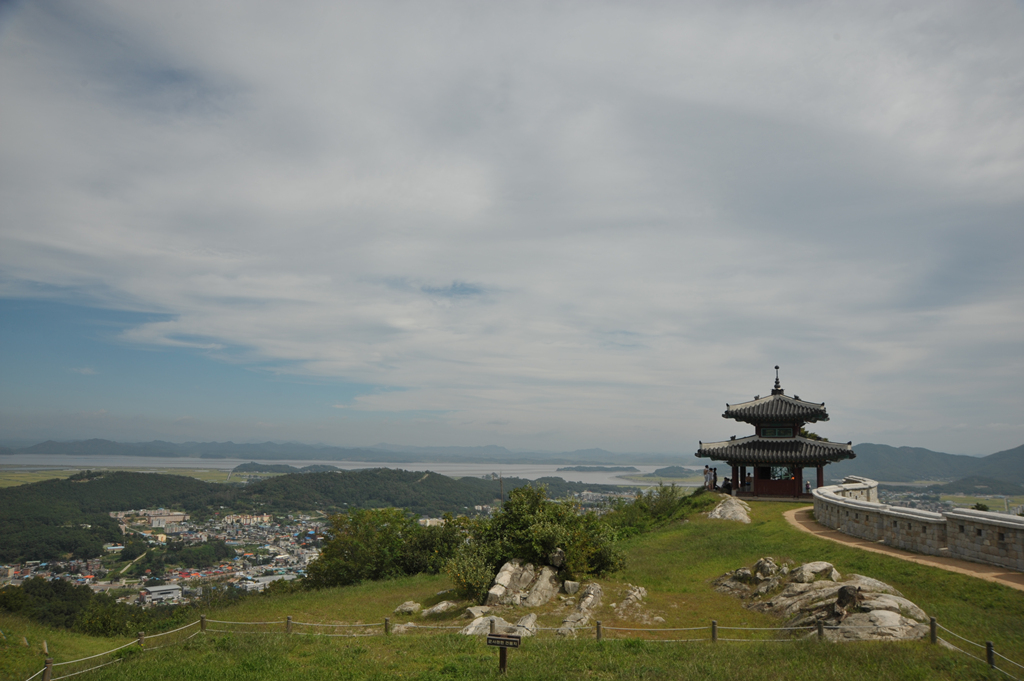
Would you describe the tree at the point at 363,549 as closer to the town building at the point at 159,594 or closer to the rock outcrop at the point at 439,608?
the rock outcrop at the point at 439,608

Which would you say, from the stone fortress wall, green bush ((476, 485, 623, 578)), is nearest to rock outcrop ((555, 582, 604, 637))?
green bush ((476, 485, 623, 578))

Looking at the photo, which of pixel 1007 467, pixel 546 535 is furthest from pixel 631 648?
pixel 1007 467

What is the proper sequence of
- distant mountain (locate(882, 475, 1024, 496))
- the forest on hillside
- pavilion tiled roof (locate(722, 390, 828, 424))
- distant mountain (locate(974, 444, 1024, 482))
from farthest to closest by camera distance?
distant mountain (locate(974, 444, 1024, 482)) < distant mountain (locate(882, 475, 1024, 496)) < the forest on hillside < pavilion tiled roof (locate(722, 390, 828, 424))

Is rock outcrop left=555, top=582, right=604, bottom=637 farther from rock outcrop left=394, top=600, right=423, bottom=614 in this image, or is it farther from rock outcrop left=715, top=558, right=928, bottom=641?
rock outcrop left=394, top=600, right=423, bottom=614

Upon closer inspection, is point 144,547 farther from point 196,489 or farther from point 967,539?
point 967,539

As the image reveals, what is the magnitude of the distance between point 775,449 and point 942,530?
66.0 feet

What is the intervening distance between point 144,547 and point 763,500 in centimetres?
7742

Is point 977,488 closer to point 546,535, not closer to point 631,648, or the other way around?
point 546,535

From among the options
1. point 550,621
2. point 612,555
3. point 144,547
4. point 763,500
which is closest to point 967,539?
point 612,555

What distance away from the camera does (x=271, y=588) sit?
31.2m

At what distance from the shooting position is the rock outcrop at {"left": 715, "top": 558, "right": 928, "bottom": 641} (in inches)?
450

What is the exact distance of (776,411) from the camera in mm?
38094

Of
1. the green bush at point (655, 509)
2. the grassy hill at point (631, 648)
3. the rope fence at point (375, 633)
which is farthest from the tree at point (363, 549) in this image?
the green bush at point (655, 509)

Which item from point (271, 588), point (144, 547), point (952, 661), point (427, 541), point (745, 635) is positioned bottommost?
point (144, 547)
